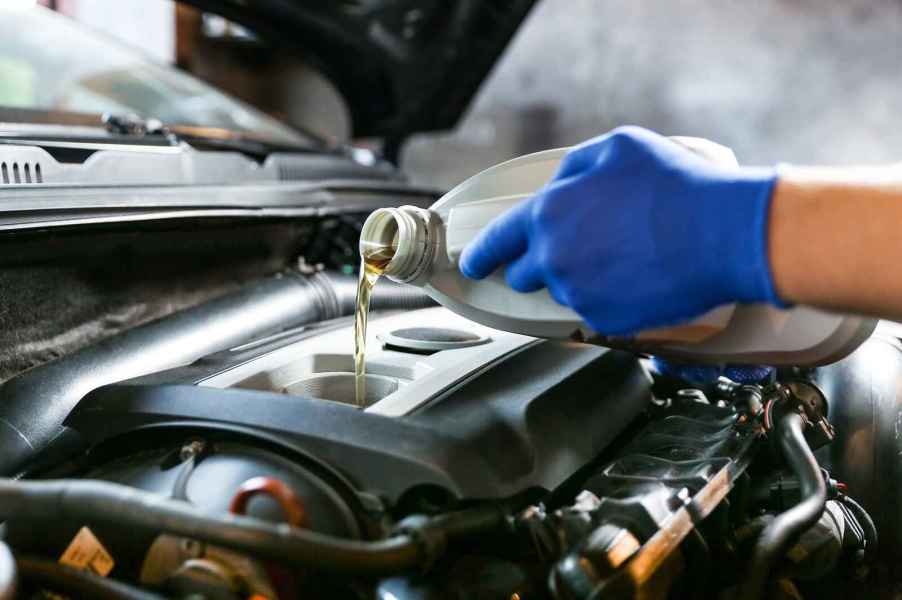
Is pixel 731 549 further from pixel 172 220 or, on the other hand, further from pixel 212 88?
pixel 212 88

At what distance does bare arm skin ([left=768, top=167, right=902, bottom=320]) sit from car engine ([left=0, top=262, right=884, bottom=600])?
194 millimetres

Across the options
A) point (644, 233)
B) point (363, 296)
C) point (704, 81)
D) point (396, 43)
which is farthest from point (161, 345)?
point (704, 81)

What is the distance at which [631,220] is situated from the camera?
0.56 meters

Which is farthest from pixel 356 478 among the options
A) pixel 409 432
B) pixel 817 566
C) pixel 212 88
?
pixel 212 88

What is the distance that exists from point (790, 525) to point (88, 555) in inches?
21.6

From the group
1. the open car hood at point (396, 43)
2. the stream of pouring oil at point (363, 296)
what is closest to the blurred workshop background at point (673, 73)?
the open car hood at point (396, 43)

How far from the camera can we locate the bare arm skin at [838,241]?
1.69 ft

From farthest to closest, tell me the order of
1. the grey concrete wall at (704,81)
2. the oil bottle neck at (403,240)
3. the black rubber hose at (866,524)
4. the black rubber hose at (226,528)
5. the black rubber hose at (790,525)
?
1. the grey concrete wall at (704,81)
2. the black rubber hose at (866,524)
3. the oil bottle neck at (403,240)
4. the black rubber hose at (790,525)
5. the black rubber hose at (226,528)

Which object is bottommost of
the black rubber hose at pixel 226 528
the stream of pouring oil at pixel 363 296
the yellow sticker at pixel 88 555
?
the yellow sticker at pixel 88 555

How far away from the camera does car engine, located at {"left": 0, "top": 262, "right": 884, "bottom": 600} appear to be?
0.54m

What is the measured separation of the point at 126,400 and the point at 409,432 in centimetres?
29

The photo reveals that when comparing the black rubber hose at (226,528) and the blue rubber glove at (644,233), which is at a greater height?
the blue rubber glove at (644,233)

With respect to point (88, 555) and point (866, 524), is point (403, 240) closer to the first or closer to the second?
point (88, 555)

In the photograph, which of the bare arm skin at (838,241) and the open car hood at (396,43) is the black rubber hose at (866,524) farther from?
the open car hood at (396,43)
